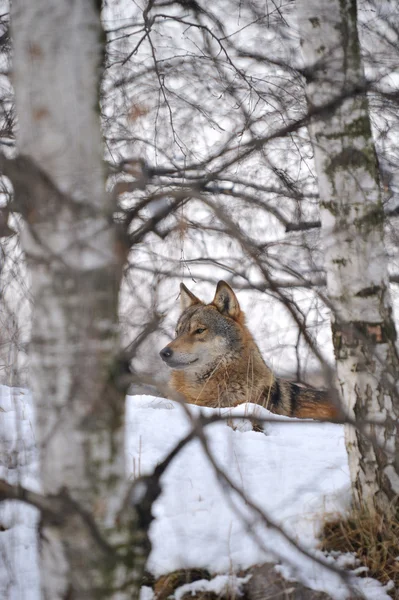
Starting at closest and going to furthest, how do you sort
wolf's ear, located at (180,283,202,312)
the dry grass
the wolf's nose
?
the dry grass → the wolf's nose → wolf's ear, located at (180,283,202,312)

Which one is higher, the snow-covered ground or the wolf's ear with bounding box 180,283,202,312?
A: the wolf's ear with bounding box 180,283,202,312

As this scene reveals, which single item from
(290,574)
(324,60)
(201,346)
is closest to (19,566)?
(290,574)

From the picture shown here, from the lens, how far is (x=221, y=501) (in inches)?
136

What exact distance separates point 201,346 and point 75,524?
4.97 m

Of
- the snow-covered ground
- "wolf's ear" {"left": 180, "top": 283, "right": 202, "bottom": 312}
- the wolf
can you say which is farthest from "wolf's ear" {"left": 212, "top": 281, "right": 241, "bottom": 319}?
the snow-covered ground

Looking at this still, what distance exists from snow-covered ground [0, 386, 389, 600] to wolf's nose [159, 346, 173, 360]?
169 centimetres

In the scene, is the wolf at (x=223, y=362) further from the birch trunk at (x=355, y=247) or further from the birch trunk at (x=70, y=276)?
the birch trunk at (x=70, y=276)

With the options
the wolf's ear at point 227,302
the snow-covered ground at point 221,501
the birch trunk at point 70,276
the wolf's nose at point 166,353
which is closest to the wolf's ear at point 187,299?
the wolf's ear at point 227,302

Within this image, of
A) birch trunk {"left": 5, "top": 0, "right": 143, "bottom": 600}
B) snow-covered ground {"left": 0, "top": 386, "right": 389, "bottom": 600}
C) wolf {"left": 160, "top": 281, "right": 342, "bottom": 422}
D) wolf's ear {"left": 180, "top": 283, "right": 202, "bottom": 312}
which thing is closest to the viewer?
birch trunk {"left": 5, "top": 0, "right": 143, "bottom": 600}

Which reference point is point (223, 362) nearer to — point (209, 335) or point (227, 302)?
point (209, 335)

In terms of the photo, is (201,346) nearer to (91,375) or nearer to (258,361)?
(258,361)

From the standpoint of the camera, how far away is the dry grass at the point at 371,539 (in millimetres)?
3039

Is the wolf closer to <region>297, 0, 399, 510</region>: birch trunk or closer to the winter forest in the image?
the winter forest

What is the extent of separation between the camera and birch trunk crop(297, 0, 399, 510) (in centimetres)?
327
